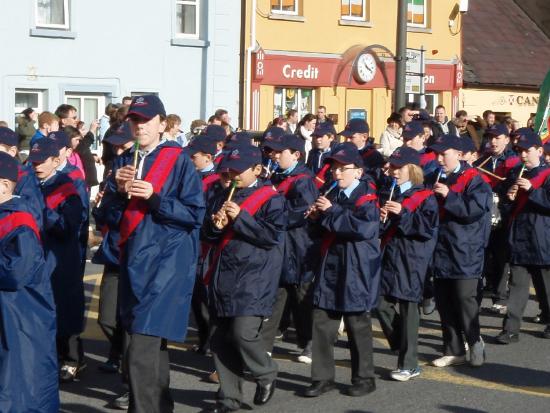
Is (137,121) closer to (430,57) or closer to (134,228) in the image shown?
(134,228)

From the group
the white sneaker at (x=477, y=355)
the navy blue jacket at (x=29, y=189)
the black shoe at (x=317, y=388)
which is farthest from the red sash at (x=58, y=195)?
the white sneaker at (x=477, y=355)

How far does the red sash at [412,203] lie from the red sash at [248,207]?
1.45 meters

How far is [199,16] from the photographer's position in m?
27.1

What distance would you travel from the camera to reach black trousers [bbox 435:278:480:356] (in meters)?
10.4

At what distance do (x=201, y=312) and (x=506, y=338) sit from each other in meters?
2.89

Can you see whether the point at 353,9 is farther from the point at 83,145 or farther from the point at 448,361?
the point at 448,361

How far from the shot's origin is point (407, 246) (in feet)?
32.4

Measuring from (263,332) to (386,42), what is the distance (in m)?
22.4

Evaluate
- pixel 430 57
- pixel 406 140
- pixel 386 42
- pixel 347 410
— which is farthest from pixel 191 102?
pixel 347 410

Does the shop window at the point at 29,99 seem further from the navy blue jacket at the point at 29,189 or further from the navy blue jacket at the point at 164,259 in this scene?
the navy blue jacket at the point at 164,259

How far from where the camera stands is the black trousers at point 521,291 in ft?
37.7

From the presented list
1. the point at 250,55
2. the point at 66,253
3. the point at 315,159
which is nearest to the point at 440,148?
the point at 66,253

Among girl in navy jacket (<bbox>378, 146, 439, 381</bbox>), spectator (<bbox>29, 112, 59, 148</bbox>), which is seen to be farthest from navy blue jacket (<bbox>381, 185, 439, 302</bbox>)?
spectator (<bbox>29, 112, 59, 148</bbox>)

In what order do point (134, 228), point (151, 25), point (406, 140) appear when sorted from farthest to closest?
point (151, 25) < point (406, 140) < point (134, 228)
